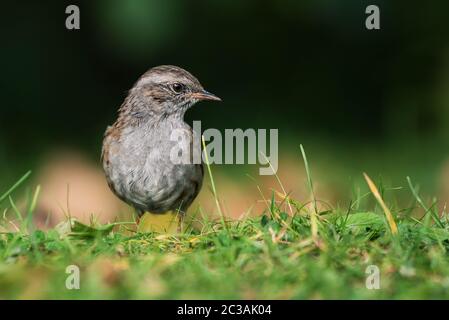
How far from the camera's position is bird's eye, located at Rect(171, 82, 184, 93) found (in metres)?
8.01

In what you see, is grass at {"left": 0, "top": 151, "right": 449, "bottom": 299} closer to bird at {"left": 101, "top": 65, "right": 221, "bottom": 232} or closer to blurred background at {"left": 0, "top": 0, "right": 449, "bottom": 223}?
bird at {"left": 101, "top": 65, "right": 221, "bottom": 232}

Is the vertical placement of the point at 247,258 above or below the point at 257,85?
below

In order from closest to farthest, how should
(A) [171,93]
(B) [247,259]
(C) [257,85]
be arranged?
(B) [247,259] → (A) [171,93] → (C) [257,85]

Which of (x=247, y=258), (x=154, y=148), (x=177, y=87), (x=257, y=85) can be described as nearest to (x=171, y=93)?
Answer: (x=177, y=87)

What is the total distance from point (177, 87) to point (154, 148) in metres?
0.74

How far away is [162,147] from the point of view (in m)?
7.58

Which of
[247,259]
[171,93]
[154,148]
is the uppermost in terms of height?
[171,93]

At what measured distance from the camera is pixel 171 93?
8000 mm

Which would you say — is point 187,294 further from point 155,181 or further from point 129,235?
point 155,181

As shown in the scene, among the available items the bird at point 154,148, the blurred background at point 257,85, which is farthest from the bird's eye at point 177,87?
the blurred background at point 257,85

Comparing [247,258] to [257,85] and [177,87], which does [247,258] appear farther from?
[257,85]
